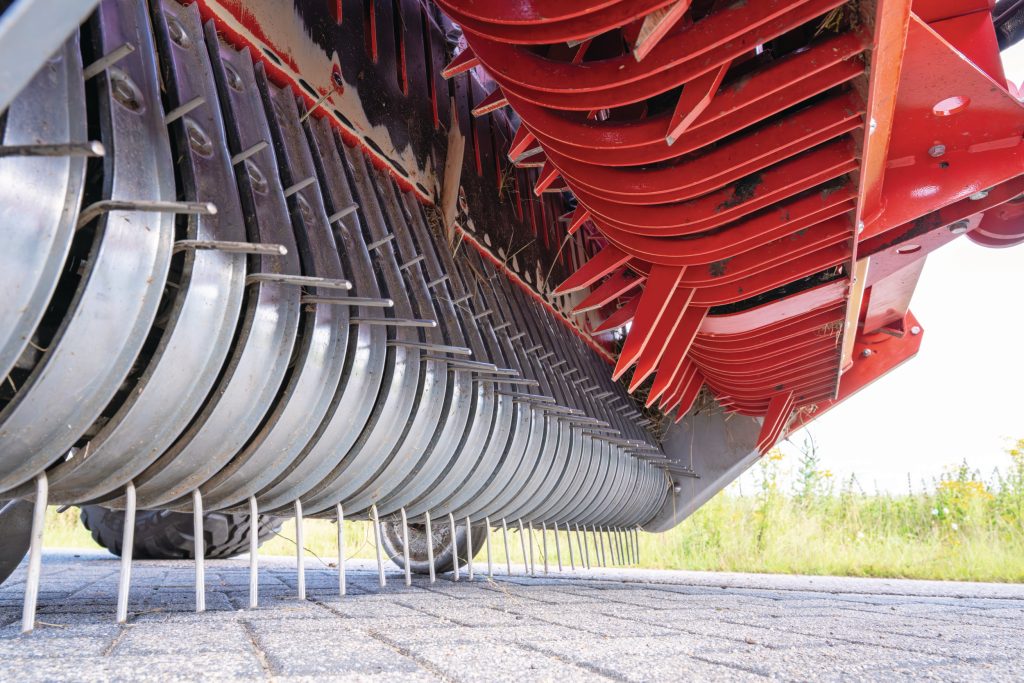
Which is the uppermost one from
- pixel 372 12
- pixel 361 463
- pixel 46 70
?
pixel 372 12

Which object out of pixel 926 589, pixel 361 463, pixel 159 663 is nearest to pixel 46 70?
pixel 159 663

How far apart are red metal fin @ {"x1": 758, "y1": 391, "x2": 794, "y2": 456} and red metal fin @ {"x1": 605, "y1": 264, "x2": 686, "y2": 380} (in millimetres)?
1984

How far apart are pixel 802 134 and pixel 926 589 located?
243 cm

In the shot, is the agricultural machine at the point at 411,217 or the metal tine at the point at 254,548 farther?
the metal tine at the point at 254,548

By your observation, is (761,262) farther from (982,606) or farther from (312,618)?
(312,618)

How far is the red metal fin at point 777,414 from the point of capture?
14.1 ft

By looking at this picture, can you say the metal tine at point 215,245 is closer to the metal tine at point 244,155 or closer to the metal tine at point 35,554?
the metal tine at point 244,155

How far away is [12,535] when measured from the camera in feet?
7.34

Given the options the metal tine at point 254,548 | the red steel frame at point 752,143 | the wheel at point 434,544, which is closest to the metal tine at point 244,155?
the red steel frame at point 752,143

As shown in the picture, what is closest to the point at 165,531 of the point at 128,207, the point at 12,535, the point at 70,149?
the point at 12,535

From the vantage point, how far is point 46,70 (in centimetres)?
98

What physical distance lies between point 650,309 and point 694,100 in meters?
1.03

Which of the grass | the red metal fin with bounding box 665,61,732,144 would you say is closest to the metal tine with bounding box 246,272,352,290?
the red metal fin with bounding box 665,61,732,144

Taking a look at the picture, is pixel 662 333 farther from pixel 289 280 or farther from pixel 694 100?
pixel 289 280
